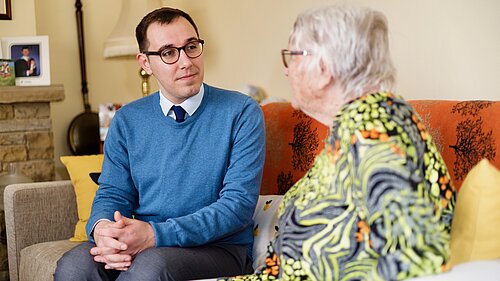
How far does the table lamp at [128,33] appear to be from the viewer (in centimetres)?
427

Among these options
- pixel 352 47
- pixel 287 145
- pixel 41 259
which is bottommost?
pixel 41 259

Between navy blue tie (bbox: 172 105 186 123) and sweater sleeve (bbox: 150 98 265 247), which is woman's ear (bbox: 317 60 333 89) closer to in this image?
sweater sleeve (bbox: 150 98 265 247)

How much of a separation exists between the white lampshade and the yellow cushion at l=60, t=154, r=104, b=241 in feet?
4.50

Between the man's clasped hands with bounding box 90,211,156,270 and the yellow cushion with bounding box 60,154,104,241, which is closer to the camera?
the man's clasped hands with bounding box 90,211,156,270

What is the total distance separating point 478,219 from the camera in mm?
1478

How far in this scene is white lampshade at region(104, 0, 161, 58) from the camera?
4.27m

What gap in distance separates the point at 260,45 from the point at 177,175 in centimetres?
149

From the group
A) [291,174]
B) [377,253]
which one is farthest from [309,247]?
[291,174]

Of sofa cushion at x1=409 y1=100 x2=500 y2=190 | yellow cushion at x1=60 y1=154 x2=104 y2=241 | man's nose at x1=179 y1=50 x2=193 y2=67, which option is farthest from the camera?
yellow cushion at x1=60 y1=154 x2=104 y2=241

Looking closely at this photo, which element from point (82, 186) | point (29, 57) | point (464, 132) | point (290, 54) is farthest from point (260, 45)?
point (290, 54)

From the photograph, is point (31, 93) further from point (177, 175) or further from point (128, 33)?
point (177, 175)

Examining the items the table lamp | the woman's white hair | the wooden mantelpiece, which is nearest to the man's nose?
the woman's white hair

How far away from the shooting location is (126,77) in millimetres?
4824

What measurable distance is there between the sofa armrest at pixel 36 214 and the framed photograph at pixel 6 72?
112cm
